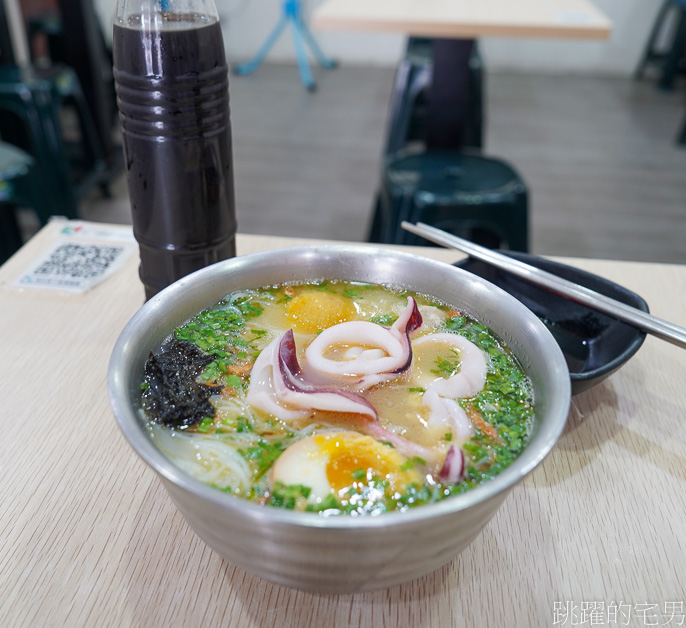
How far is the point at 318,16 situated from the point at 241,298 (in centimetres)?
182

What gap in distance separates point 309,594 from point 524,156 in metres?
4.24

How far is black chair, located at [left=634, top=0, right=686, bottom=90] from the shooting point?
5535mm

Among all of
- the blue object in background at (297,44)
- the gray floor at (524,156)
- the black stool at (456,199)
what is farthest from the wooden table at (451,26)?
the blue object in background at (297,44)

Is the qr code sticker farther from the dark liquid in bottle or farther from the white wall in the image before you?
the white wall

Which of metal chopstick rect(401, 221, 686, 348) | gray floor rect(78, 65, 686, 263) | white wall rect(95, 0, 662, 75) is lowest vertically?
gray floor rect(78, 65, 686, 263)

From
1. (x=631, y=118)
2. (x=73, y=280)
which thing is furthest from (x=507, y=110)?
(x=73, y=280)

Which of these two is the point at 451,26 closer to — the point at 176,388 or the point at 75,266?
the point at 75,266

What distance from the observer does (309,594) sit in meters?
0.75

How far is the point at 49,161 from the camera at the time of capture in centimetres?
305

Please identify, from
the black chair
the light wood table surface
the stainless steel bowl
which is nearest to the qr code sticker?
the stainless steel bowl

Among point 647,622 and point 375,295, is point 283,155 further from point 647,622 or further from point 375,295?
point 647,622

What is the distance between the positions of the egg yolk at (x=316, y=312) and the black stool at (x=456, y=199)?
1300mm

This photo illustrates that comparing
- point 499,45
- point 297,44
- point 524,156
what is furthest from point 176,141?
point 499,45

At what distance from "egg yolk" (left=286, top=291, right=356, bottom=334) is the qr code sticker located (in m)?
0.57
